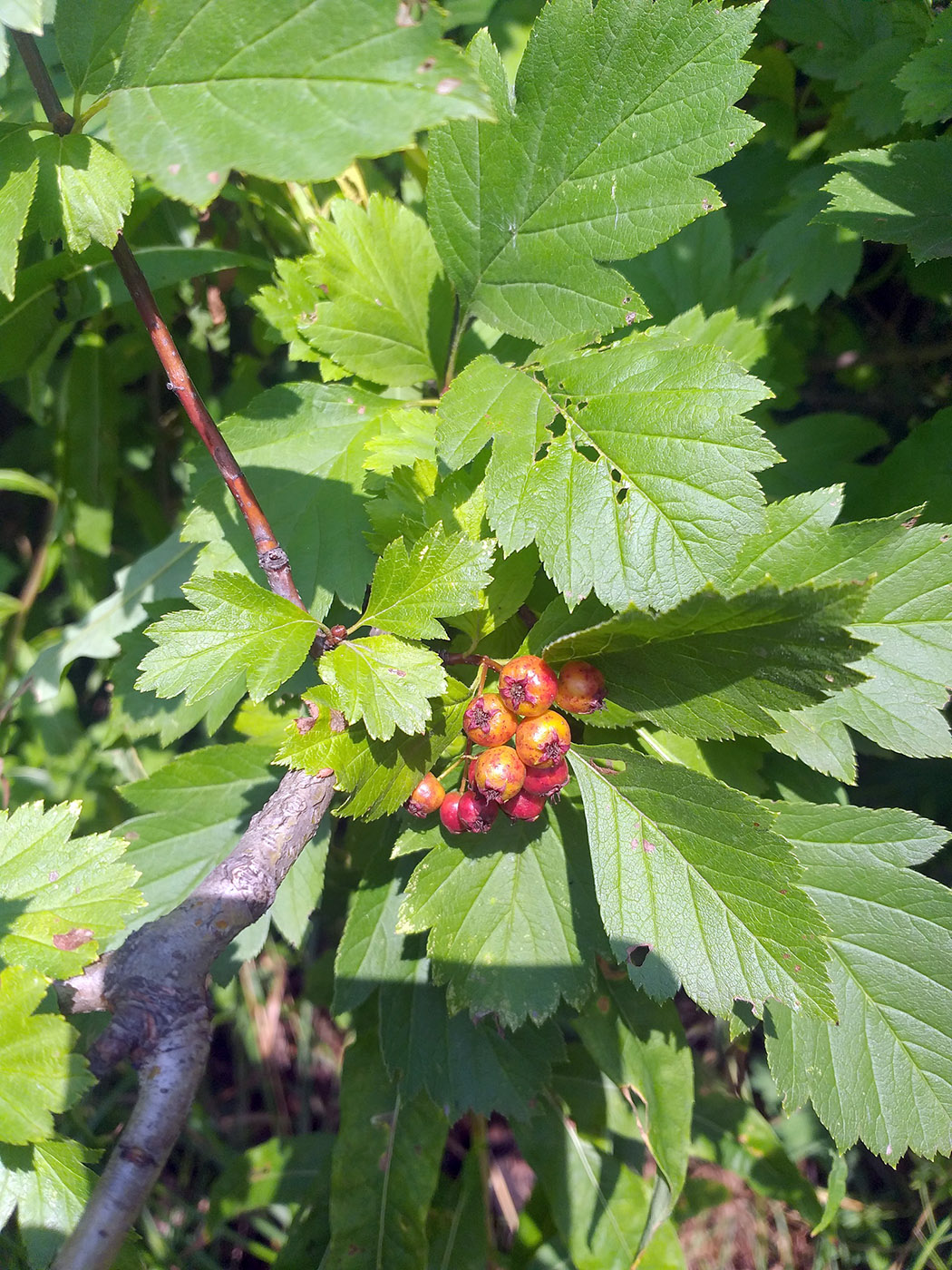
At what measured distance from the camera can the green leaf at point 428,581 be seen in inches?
45.3

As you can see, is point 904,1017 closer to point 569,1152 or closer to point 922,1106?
point 922,1106

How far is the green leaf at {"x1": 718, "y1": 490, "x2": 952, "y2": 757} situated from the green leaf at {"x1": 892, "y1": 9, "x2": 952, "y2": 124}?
677mm

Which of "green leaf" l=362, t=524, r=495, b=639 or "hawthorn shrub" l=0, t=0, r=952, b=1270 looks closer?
"hawthorn shrub" l=0, t=0, r=952, b=1270

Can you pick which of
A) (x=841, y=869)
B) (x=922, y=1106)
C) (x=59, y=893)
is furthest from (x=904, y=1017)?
(x=59, y=893)

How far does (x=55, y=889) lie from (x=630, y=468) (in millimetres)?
1087

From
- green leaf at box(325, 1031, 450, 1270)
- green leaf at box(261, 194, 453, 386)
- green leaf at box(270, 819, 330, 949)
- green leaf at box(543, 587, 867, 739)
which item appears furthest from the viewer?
green leaf at box(325, 1031, 450, 1270)

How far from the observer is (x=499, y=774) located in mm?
1165

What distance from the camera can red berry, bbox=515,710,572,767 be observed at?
117 cm

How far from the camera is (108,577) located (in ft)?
8.48

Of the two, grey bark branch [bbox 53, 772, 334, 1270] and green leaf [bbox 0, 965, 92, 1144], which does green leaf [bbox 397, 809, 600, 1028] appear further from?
green leaf [bbox 0, 965, 92, 1144]

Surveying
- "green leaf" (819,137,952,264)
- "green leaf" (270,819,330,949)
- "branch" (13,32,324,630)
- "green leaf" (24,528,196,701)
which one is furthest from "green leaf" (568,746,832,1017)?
"green leaf" (24,528,196,701)

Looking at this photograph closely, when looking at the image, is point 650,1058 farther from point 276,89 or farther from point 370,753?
point 276,89

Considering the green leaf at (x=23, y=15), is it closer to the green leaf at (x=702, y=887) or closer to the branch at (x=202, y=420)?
the branch at (x=202, y=420)

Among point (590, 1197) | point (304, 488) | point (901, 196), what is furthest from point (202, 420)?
point (590, 1197)
